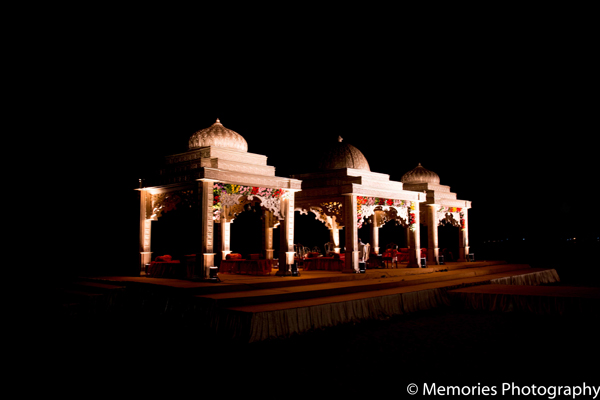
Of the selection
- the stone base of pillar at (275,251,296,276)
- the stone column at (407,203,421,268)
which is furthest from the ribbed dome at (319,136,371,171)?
the stone base of pillar at (275,251,296,276)

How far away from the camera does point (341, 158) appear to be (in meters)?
16.3

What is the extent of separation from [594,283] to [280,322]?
41.4 ft

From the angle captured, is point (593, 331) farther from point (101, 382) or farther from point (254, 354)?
point (101, 382)

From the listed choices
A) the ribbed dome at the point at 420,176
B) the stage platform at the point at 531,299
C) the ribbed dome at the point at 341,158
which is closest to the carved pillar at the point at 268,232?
the ribbed dome at the point at 341,158

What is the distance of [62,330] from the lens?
884 cm

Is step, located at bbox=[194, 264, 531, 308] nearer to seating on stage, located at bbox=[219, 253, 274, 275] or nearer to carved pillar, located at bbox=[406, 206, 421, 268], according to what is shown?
carved pillar, located at bbox=[406, 206, 421, 268]

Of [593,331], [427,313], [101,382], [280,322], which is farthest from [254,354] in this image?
[593,331]

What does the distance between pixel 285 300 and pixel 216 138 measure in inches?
204

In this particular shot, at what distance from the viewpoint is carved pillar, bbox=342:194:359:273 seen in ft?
45.8

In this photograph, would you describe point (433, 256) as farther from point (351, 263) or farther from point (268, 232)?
point (268, 232)

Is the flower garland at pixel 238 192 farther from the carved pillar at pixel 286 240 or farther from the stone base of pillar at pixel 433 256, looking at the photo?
the stone base of pillar at pixel 433 256

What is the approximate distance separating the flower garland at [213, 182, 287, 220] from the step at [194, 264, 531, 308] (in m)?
2.41

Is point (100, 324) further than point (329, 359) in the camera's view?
Yes

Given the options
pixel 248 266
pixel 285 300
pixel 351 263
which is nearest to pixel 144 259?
pixel 248 266
